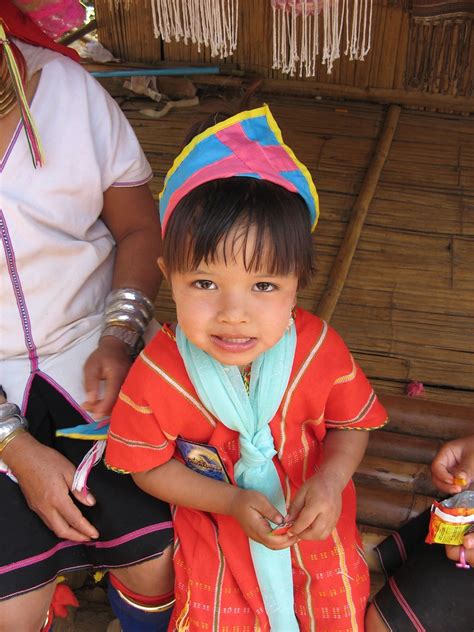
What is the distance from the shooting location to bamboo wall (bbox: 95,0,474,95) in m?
3.06

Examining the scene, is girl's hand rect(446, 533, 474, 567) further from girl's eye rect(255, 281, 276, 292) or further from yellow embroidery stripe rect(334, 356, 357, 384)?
girl's eye rect(255, 281, 276, 292)

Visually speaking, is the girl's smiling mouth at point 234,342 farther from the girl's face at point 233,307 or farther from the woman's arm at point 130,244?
the woman's arm at point 130,244

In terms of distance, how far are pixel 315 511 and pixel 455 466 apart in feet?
1.01

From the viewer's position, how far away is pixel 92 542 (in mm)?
1334

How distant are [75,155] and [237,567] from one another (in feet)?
2.80

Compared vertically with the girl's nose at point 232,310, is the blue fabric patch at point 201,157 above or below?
above

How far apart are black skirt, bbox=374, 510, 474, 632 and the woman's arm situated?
64 cm

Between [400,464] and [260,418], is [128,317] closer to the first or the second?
[260,418]

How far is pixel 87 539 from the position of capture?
130 cm

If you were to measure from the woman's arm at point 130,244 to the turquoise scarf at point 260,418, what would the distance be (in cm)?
23

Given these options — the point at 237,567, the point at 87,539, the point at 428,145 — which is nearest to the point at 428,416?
the point at 237,567

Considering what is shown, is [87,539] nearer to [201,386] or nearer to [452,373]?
[201,386]

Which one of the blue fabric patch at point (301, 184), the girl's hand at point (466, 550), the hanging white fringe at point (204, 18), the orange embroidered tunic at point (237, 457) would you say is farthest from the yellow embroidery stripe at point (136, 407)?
the hanging white fringe at point (204, 18)

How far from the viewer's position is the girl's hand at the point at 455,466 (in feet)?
3.99
